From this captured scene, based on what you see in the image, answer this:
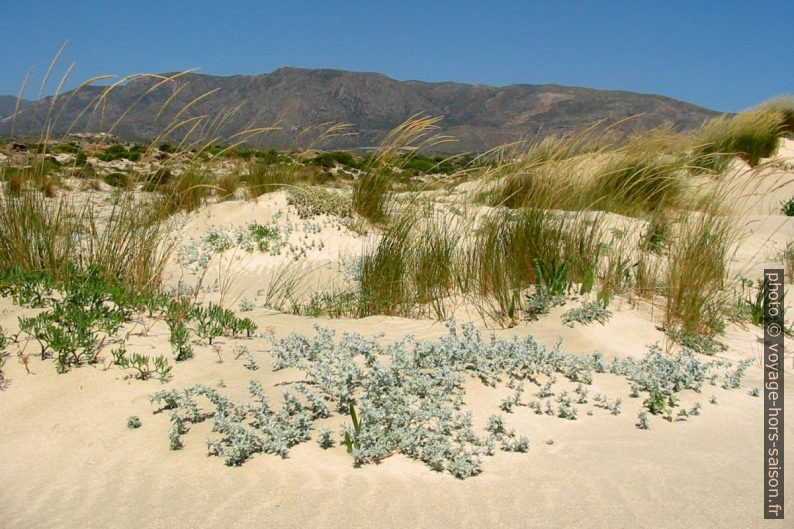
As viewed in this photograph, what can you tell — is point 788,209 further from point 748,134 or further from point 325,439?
point 325,439

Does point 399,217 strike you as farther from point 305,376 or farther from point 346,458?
point 346,458

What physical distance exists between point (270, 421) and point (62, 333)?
1270 millimetres

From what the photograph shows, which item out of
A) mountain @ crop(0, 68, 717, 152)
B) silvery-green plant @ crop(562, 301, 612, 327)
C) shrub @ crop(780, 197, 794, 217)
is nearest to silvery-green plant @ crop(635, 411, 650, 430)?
silvery-green plant @ crop(562, 301, 612, 327)

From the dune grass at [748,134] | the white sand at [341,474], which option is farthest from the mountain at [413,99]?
the white sand at [341,474]

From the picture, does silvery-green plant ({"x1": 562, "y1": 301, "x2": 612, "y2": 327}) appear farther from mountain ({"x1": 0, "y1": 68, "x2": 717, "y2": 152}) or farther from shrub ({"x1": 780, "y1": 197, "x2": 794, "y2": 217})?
mountain ({"x1": 0, "y1": 68, "x2": 717, "y2": 152})

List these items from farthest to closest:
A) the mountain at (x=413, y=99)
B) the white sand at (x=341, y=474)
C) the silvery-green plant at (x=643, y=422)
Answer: the mountain at (x=413, y=99)
the silvery-green plant at (x=643, y=422)
the white sand at (x=341, y=474)

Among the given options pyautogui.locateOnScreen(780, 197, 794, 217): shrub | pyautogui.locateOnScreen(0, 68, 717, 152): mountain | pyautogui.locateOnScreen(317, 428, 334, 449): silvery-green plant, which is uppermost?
pyautogui.locateOnScreen(0, 68, 717, 152): mountain

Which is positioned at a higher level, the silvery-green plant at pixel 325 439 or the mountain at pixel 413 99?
the mountain at pixel 413 99

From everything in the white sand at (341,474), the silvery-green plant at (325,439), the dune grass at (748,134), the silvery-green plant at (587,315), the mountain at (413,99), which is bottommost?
the white sand at (341,474)

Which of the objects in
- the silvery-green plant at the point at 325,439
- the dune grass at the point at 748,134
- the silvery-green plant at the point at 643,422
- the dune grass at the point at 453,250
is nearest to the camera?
the silvery-green plant at the point at 325,439

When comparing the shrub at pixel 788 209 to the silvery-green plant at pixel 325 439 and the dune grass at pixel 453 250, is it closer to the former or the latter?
the dune grass at pixel 453 250

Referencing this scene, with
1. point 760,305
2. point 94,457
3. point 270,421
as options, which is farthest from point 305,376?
point 760,305

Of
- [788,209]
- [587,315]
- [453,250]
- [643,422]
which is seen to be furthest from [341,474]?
[788,209]

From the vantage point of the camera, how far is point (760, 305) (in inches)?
204
